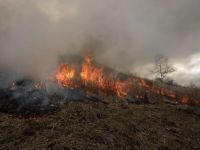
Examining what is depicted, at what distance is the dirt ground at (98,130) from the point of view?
1043 centimetres

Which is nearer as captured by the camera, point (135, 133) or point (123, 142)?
point (123, 142)

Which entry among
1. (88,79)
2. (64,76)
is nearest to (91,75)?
(88,79)

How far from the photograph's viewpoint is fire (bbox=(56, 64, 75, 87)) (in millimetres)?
18225

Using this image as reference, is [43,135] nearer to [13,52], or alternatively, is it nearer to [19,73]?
[19,73]

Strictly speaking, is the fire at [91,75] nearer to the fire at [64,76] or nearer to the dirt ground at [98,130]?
the fire at [64,76]

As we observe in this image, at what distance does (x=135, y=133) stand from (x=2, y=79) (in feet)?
34.3

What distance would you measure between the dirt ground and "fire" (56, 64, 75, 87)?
332cm

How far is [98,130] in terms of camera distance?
38.5 ft

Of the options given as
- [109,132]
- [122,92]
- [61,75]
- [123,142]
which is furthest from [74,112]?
[122,92]

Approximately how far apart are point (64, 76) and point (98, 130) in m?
8.45

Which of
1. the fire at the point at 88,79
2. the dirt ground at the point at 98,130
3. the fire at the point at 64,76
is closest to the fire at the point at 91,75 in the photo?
the fire at the point at 88,79

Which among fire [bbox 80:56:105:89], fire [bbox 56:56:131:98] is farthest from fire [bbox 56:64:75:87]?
fire [bbox 80:56:105:89]

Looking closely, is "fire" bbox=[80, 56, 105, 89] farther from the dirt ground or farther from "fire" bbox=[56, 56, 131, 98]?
the dirt ground

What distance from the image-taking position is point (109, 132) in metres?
11.8
